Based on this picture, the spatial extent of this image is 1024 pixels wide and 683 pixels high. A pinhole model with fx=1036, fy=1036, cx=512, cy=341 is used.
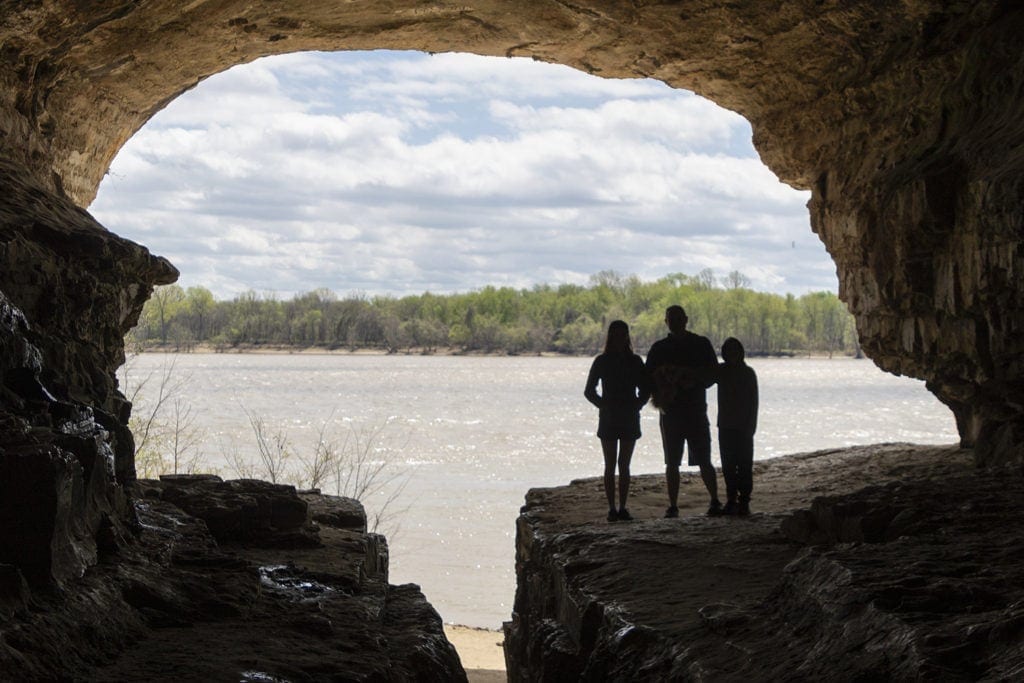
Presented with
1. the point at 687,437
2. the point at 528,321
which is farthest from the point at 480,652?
the point at 528,321

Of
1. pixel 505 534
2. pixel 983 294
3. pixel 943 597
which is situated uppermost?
pixel 983 294

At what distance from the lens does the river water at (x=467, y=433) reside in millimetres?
21609

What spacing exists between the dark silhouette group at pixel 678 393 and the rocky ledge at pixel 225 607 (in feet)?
6.61

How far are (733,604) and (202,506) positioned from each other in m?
3.82

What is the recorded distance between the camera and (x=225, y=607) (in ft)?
18.0

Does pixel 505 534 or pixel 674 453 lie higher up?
pixel 674 453

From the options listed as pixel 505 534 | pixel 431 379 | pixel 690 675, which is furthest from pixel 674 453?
pixel 431 379

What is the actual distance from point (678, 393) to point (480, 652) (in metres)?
8.76

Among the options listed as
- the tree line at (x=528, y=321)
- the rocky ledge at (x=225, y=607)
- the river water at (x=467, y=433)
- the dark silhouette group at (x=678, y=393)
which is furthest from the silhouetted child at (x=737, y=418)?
the tree line at (x=528, y=321)

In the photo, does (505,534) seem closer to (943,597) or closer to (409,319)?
(943,597)

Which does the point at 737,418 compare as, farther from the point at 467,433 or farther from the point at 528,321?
the point at 528,321

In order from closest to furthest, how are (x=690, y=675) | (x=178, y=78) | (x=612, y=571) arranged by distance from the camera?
1. (x=690, y=675)
2. (x=612, y=571)
3. (x=178, y=78)

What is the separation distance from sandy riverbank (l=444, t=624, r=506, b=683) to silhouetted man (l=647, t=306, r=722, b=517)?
19.4 ft

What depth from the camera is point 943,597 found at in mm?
4316
